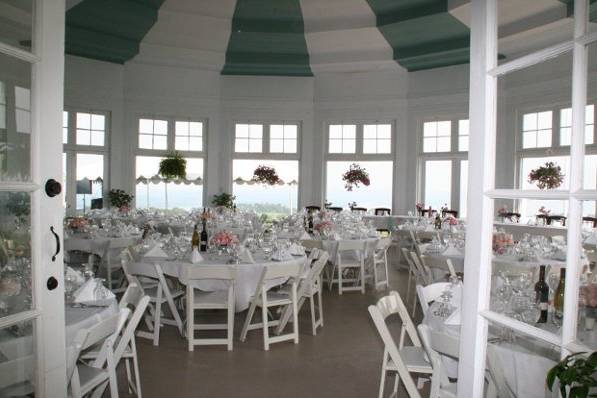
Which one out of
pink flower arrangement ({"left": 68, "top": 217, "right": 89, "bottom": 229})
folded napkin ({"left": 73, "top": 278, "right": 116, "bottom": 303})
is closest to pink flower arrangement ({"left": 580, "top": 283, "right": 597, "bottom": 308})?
folded napkin ({"left": 73, "top": 278, "right": 116, "bottom": 303})

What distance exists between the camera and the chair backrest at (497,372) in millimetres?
2107

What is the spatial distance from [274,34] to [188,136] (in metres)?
3.72

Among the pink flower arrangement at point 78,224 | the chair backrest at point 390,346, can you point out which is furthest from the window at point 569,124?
the pink flower arrangement at point 78,224

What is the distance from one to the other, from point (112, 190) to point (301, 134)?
17.7 feet

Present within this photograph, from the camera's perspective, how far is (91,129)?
12.5 meters

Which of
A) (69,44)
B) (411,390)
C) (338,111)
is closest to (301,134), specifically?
(338,111)

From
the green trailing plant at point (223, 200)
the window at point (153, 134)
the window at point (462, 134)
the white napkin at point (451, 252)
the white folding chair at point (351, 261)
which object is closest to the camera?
the white napkin at point (451, 252)

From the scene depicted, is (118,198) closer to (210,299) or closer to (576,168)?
(210,299)

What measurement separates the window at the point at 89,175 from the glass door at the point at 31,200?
35.3 feet

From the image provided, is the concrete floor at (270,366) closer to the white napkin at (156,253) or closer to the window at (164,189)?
the white napkin at (156,253)

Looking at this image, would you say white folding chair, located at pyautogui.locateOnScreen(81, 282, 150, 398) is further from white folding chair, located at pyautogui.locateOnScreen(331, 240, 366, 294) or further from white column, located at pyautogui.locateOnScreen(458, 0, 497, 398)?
white folding chair, located at pyautogui.locateOnScreen(331, 240, 366, 294)

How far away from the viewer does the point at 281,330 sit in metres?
4.95

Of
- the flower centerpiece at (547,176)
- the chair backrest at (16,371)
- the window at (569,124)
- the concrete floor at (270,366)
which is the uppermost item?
the window at (569,124)

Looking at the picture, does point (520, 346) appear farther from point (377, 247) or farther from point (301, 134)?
point (301, 134)
